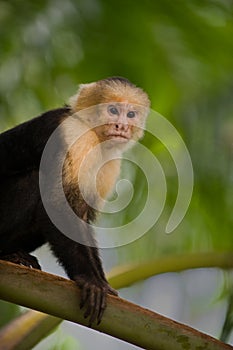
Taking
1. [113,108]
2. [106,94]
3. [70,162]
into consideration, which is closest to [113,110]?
[113,108]

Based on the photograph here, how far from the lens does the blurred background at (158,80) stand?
2186 mm

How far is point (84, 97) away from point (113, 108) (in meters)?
0.15

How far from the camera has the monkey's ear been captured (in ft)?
8.52

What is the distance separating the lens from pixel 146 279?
233cm

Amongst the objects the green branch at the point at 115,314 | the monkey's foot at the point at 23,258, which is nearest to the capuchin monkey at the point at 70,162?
the monkey's foot at the point at 23,258

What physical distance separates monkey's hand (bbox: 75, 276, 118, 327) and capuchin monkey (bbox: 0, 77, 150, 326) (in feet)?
0.38

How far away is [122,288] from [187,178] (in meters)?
0.44

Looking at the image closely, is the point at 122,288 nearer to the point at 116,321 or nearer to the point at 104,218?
the point at 104,218

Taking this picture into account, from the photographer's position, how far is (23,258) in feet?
8.18

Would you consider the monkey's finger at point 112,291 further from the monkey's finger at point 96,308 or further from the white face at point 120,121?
the white face at point 120,121

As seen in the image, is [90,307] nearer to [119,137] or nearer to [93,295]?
[93,295]

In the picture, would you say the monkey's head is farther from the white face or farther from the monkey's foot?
the monkey's foot

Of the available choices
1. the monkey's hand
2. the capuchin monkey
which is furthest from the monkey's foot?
the monkey's hand

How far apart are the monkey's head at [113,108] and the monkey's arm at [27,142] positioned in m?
0.10
